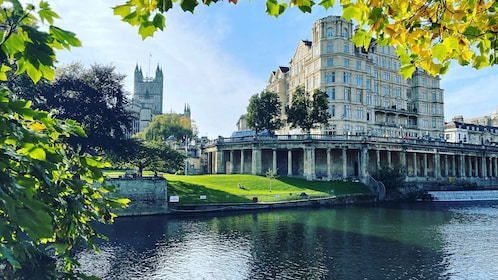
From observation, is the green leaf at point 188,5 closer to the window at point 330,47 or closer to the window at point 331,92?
the window at point 331,92

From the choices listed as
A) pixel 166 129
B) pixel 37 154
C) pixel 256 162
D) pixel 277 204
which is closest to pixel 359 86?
pixel 256 162

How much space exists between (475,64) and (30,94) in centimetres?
4116

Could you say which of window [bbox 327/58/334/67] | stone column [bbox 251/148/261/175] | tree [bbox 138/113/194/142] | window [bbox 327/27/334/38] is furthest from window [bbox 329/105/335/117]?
tree [bbox 138/113/194/142]

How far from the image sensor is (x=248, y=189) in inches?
2020

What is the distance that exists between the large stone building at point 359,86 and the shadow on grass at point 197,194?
104ft

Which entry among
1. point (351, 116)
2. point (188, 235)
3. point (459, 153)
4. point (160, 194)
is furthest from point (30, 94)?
point (459, 153)

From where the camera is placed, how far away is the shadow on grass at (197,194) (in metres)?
41.3

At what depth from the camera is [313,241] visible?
2650 centimetres

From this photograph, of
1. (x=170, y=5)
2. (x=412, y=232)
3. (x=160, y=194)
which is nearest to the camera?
(x=170, y=5)

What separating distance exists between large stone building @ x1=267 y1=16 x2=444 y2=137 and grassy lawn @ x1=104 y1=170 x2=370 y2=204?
17812 millimetres

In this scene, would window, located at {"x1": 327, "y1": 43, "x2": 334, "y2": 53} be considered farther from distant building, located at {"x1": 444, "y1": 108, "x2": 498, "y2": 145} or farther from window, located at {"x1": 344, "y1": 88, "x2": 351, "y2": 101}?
distant building, located at {"x1": 444, "y1": 108, "x2": 498, "y2": 145}

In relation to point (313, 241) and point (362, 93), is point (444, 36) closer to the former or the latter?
point (313, 241)

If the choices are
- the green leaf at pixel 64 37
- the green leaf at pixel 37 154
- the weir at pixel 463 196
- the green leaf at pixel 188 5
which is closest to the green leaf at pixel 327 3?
the green leaf at pixel 188 5

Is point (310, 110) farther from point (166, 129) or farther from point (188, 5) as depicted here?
point (188, 5)
